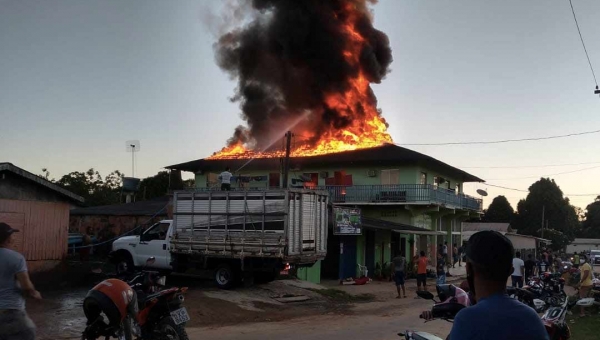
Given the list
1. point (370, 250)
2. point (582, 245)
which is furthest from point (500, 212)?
point (370, 250)

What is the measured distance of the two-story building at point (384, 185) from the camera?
1297 inches

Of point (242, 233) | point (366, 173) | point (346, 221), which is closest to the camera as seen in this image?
point (242, 233)

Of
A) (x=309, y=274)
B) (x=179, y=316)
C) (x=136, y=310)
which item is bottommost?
(x=309, y=274)

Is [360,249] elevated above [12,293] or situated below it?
below

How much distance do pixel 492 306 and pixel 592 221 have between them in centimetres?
9984

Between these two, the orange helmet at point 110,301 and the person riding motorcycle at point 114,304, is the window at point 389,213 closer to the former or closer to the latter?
the person riding motorcycle at point 114,304

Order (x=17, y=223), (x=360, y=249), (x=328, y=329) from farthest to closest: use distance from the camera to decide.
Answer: (x=360, y=249) < (x=17, y=223) < (x=328, y=329)

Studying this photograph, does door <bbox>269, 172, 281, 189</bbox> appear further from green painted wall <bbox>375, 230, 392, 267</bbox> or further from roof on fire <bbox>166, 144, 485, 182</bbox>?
green painted wall <bbox>375, 230, 392, 267</bbox>

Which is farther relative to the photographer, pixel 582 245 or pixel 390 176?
pixel 582 245

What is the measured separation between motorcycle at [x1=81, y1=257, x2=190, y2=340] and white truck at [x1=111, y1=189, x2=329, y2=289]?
24.2 feet

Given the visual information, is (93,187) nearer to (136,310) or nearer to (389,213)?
(389,213)

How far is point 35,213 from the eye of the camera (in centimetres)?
1608

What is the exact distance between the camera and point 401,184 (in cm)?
3391

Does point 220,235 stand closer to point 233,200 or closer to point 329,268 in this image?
point 233,200
